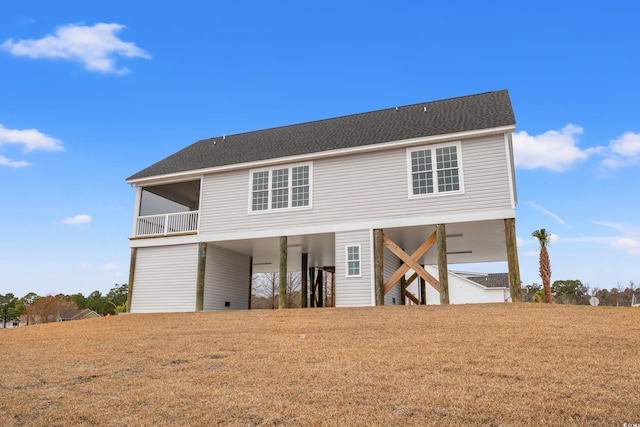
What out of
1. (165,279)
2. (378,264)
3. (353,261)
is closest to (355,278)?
(353,261)

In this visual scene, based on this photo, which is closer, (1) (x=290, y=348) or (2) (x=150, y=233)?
(1) (x=290, y=348)

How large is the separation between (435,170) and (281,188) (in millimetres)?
6147

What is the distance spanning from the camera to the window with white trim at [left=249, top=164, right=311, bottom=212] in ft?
60.1

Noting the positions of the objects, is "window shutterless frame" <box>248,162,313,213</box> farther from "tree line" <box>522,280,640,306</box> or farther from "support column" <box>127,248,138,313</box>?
"tree line" <box>522,280,640,306</box>

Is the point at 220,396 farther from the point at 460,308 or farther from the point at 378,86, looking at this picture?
the point at 378,86

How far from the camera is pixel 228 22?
Result: 62.1ft

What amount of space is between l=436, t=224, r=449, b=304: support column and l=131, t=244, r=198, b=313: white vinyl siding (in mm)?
10115

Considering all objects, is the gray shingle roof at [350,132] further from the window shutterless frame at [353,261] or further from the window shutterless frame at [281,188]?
the window shutterless frame at [353,261]

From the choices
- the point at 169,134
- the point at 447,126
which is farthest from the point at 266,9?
the point at 169,134

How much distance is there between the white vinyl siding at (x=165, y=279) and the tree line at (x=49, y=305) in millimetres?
54338

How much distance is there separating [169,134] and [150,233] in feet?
24.2

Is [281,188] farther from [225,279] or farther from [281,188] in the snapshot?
[225,279]

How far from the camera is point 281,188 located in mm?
18609

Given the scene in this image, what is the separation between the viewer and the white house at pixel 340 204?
52.3 ft
